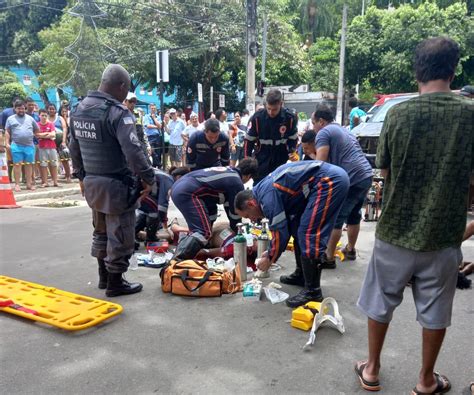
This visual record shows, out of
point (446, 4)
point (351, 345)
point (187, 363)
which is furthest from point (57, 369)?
point (446, 4)

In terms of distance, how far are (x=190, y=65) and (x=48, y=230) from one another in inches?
838

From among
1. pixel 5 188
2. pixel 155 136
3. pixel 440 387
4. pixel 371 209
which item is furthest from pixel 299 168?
pixel 155 136

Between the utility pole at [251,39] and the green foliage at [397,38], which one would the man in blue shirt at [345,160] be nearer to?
the utility pole at [251,39]

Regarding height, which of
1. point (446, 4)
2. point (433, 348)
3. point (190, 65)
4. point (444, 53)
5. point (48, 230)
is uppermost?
point (446, 4)

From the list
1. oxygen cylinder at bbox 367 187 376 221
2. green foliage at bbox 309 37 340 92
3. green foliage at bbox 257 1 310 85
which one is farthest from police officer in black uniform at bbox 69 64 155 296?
green foliage at bbox 309 37 340 92

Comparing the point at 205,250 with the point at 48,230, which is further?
the point at 48,230

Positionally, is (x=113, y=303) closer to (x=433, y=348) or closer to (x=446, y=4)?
(x=433, y=348)

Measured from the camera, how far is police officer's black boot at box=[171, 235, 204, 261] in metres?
4.72

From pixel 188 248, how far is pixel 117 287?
0.86 metres

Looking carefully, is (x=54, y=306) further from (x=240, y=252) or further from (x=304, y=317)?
(x=304, y=317)

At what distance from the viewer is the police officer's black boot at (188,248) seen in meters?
4.72

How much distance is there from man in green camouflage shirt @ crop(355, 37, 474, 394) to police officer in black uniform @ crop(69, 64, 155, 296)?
7.31 feet

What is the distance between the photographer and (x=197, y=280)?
4.19m

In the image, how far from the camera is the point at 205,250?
5.19 m
